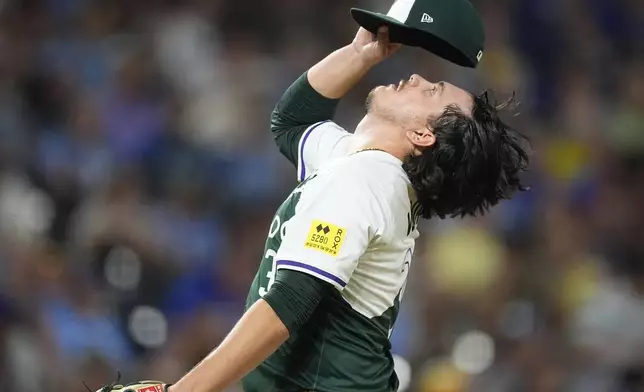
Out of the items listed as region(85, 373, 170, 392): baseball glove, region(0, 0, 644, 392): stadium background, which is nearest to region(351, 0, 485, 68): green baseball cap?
region(85, 373, 170, 392): baseball glove

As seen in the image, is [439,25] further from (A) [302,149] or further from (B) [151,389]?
(B) [151,389]

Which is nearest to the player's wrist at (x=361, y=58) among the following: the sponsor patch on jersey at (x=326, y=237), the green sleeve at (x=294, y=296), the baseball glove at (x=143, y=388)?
the sponsor patch on jersey at (x=326, y=237)

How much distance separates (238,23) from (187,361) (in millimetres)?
2171

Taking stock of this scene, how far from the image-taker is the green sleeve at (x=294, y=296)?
7.57 ft

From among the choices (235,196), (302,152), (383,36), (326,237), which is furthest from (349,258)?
(235,196)

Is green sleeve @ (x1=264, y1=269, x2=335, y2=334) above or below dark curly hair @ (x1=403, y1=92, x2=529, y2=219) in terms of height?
below

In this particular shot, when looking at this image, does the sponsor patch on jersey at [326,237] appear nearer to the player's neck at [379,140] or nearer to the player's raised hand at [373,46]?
the player's neck at [379,140]

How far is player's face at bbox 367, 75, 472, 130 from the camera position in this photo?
2709 millimetres

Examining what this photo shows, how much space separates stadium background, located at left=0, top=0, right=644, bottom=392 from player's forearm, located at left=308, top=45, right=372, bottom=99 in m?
2.08

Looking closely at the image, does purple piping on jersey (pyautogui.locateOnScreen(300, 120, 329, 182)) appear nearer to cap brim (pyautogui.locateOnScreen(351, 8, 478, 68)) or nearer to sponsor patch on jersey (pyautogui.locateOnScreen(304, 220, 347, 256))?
cap brim (pyautogui.locateOnScreen(351, 8, 478, 68))

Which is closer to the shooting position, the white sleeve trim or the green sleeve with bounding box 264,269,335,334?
the green sleeve with bounding box 264,269,335,334

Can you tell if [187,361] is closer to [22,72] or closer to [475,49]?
[22,72]

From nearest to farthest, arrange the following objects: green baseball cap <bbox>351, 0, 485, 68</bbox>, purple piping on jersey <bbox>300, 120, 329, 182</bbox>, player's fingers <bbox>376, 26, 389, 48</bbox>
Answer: green baseball cap <bbox>351, 0, 485, 68</bbox> < player's fingers <bbox>376, 26, 389, 48</bbox> < purple piping on jersey <bbox>300, 120, 329, 182</bbox>

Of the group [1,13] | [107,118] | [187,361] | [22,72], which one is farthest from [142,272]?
[1,13]
